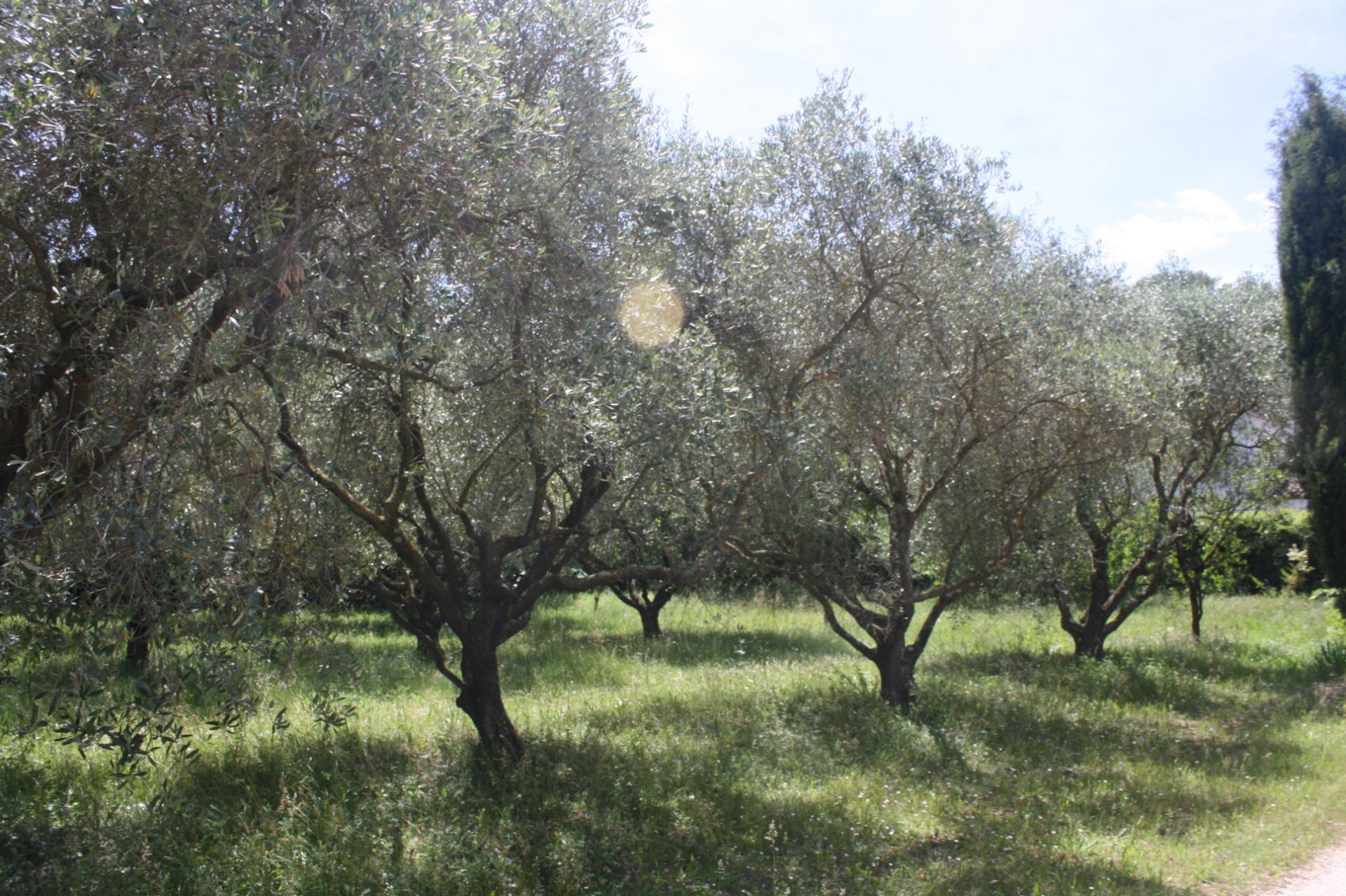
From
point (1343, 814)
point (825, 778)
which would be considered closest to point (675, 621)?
point (825, 778)

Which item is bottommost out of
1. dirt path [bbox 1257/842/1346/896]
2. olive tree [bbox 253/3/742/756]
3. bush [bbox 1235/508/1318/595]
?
dirt path [bbox 1257/842/1346/896]

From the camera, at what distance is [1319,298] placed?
12398 millimetres

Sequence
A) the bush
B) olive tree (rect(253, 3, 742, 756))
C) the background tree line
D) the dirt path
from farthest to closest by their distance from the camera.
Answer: the bush → the dirt path → olive tree (rect(253, 3, 742, 756)) → the background tree line

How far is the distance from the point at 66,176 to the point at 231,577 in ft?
8.72

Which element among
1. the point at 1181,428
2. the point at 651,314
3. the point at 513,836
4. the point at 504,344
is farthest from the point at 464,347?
the point at 1181,428

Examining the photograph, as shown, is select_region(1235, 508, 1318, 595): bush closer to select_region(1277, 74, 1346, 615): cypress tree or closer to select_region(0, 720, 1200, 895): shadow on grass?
select_region(1277, 74, 1346, 615): cypress tree

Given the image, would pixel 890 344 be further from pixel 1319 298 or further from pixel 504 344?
pixel 1319 298

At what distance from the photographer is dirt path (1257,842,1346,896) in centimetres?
579

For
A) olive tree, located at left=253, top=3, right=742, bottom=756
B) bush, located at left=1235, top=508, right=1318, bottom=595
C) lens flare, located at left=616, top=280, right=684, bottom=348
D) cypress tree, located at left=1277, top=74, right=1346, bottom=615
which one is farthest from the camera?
bush, located at left=1235, top=508, right=1318, bottom=595

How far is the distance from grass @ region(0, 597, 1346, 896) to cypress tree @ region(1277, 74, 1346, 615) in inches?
96.4

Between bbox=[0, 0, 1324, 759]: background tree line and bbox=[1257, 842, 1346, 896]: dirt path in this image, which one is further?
bbox=[1257, 842, 1346, 896]: dirt path

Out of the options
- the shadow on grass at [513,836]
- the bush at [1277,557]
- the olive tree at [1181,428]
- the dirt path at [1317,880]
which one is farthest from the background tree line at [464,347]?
the bush at [1277,557]

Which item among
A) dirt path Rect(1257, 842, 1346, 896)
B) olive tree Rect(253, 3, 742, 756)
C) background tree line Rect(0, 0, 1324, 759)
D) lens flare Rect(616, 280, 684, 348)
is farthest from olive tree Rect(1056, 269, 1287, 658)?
olive tree Rect(253, 3, 742, 756)

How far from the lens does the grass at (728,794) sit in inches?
235
